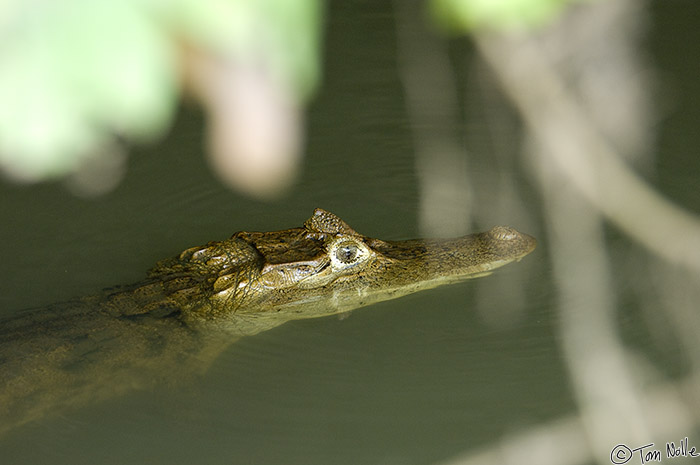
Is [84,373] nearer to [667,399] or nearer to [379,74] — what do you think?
[667,399]

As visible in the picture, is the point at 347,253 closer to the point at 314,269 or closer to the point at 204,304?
the point at 314,269

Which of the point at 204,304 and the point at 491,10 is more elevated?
Result: the point at 491,10

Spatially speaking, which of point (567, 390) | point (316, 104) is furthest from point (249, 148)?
point (316, 104)

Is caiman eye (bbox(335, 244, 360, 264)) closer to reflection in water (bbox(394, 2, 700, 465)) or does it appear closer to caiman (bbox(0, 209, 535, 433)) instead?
caiman (bbox(0, 209, 535, 433))
